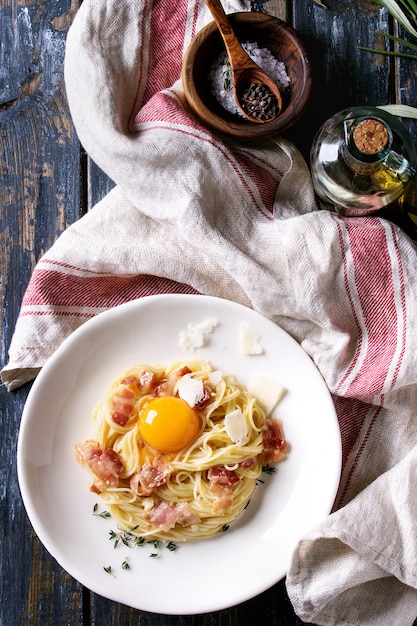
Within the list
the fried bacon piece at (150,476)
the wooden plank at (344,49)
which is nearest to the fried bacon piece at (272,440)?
the fried bacon piece at (150,476)

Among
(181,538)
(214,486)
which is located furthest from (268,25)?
(181,538)

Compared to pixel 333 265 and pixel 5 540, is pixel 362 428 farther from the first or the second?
pixel 5 540

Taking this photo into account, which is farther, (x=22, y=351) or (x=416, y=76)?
(x=416, y=76)

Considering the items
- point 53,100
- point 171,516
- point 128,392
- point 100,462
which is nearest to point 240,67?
point 53,100

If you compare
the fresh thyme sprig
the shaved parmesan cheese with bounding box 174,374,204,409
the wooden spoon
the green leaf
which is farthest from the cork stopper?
the fresh thyme sprig

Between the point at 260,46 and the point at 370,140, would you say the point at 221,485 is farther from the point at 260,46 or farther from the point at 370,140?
the point at 260,46

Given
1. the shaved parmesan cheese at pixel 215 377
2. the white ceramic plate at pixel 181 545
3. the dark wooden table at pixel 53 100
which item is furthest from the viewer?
the dark wooden table at pixel 53 100

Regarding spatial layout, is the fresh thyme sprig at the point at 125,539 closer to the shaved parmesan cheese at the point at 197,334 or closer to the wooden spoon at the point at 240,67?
the shaved parmesan cheese at the point at 197,334
